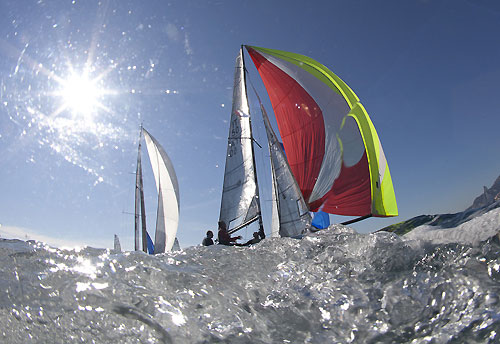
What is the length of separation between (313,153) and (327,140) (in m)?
0.85

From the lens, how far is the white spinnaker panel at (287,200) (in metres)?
11.1

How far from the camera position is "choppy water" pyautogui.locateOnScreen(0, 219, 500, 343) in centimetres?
109

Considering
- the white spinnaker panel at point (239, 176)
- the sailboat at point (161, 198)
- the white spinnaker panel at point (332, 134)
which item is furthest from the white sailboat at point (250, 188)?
the sailboat at point (161, 198)

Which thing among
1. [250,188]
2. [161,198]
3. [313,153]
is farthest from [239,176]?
[161,198]

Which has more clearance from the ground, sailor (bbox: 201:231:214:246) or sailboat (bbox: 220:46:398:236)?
sailboat (bbox: 220:46:398:236)

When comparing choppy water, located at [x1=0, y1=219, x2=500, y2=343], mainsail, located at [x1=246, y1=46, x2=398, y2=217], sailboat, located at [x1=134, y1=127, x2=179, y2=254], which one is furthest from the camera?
sailboat, located at [x1=134, y1=127, x2=179, y2=254]

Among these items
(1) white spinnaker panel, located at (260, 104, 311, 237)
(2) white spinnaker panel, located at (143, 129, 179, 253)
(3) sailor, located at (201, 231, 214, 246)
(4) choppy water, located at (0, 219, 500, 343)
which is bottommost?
(4) choppy water, located at (0, 219, 500, 343)

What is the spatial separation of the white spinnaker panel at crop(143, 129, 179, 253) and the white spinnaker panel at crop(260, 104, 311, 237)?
929 centimetres

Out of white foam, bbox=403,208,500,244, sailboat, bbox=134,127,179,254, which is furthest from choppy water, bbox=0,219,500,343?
sailboat, bbox=134,127,179,254

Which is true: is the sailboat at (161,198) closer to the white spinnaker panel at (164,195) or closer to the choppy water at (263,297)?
the white spinnaker panel at (164,195)

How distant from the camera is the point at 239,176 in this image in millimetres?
11680

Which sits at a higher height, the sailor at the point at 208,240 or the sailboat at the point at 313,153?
the sailboat at the point at 313,153

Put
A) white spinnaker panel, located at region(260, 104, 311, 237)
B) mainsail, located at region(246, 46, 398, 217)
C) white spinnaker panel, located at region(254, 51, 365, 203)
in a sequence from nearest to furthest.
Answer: mainsail, located at region(246, 46, 398, 217), white spinnaker panel, located at region(254, 51, 365, 203), white spinnaker panel, located at region(260, 104, 311, 237)

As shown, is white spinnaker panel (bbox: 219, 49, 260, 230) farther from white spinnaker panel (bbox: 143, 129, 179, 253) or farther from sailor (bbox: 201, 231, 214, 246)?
white spinnaker panel (bbox: 143, 129, 179, 253)
